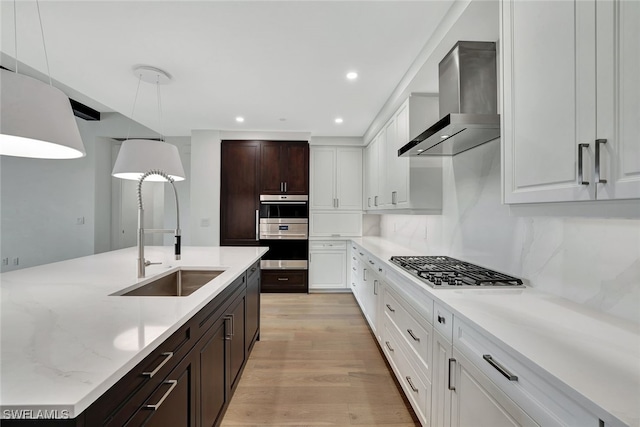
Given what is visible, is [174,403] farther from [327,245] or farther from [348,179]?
[348,179]

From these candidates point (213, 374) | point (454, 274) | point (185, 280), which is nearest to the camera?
point (213, 374)

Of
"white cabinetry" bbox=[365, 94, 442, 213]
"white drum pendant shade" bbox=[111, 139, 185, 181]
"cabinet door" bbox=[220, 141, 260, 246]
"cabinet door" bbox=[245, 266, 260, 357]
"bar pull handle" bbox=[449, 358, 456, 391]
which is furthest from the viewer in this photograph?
"cabinet door" bbox=[220, 141, 260, 246]

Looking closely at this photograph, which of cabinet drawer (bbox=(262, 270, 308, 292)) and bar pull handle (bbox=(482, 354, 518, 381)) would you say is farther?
cabinet drawer (bbox=(262, 270, 308, 292))

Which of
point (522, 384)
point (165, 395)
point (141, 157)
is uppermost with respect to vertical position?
point (141, 157)

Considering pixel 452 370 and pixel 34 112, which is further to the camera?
pixel 452 370

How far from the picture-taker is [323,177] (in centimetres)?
482

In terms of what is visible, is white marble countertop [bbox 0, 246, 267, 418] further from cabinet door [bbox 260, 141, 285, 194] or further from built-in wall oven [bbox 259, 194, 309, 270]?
cabinet door [bbox 260, 141, 285, 194]

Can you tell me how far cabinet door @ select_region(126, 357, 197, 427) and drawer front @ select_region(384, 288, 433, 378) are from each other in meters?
1.19

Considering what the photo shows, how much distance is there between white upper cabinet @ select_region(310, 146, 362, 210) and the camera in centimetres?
482

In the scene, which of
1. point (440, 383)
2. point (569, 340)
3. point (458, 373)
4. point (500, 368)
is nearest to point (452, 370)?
point (458, 373)

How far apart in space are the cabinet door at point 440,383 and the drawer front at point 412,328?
0.22 feet

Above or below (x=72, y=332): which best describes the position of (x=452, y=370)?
below

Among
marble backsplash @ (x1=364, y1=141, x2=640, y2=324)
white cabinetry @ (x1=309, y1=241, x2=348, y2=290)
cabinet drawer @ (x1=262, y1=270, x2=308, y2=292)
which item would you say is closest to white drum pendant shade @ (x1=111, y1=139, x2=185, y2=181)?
marble backsplash @ (x1=364, y1=141, x2=640, y2=324)

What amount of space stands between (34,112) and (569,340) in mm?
1992
